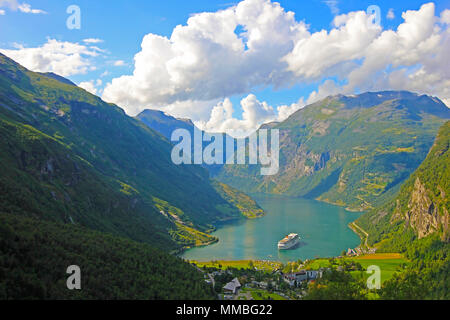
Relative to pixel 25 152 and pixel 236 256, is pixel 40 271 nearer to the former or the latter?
pixel 25 152

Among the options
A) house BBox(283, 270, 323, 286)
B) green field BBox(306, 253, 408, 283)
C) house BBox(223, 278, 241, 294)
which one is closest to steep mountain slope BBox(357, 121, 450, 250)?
green field BBox(306, 253, 408, 283)

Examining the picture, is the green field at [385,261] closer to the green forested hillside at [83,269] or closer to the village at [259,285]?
the village at [259,285]

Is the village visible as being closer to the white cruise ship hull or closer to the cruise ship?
the white cruise ship hull
